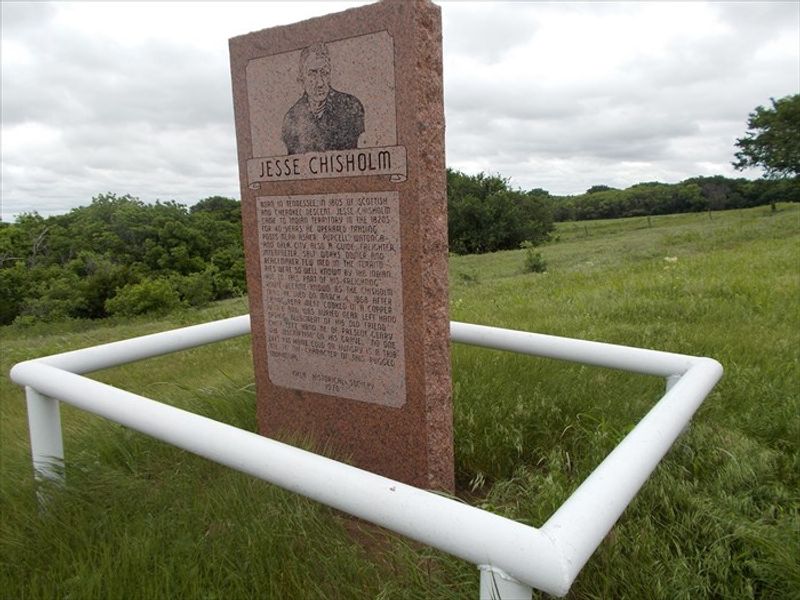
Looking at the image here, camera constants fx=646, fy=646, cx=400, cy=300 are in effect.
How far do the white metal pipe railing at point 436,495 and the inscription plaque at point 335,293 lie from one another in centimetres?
62

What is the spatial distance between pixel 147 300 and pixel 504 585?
26964 mm

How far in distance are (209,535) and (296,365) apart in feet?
3.53

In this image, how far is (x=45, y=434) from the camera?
2.59 metres

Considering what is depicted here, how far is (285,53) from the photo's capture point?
279 cm

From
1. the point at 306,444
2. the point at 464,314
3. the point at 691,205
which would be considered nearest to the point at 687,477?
the point at 306,444

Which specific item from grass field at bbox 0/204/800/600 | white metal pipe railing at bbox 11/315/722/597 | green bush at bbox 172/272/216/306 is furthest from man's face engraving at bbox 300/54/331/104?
green bush at bbox 172/272/216/306

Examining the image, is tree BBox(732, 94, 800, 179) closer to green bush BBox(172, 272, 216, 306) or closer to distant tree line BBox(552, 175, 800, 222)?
distant tree line BBox(552, 175, 800, 222)

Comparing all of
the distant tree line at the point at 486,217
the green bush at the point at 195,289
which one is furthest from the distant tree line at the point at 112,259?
the distant tree line at the point at 486,217

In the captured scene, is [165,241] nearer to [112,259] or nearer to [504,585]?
[112,259]

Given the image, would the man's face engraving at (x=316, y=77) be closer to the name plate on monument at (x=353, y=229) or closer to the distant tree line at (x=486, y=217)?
the name plate on monument at (x=353, y=229)

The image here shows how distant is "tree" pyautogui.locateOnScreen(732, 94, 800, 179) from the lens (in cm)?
3416

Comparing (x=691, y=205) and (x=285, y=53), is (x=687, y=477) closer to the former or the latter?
(x=285, y=53)

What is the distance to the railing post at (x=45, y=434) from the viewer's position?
102 inches

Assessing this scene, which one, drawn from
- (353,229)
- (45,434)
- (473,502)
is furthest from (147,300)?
(473,502)
